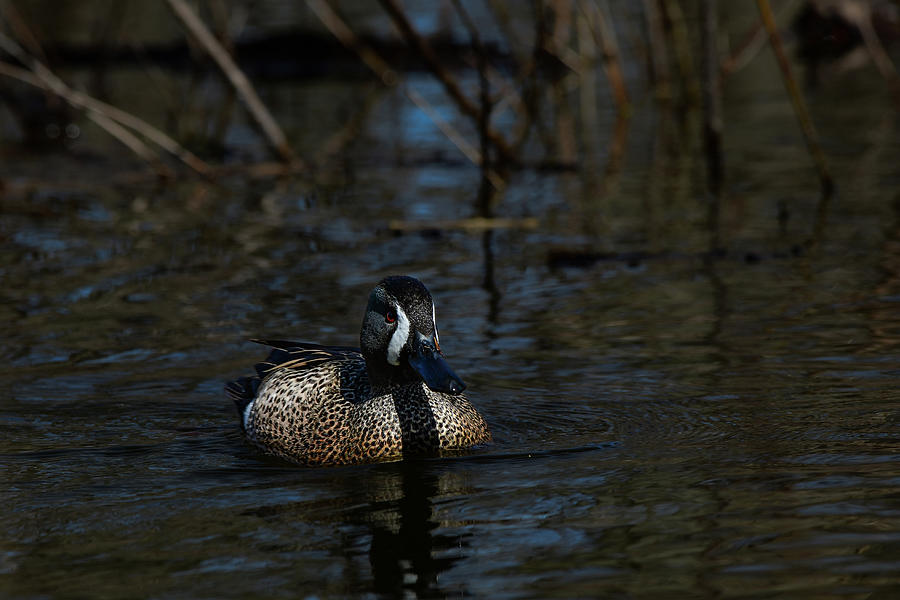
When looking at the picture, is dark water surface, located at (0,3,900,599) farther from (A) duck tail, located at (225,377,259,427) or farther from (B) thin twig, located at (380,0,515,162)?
(B) thin twig, located at (380,0,515,162)

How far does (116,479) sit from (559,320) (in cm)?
352

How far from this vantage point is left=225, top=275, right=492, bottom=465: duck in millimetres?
6625

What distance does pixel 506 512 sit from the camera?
5.83 metres

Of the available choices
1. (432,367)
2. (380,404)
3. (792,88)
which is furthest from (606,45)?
(432,367)

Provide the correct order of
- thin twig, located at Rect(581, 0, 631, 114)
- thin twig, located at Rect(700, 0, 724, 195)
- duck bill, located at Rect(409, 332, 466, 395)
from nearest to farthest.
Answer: duck bill, located at Rect(409, 332, 466, 395) → thin twig, located at Rect(700, 0, 724, 195) → thin twig, located at Rect(581, 0, 631, 114)

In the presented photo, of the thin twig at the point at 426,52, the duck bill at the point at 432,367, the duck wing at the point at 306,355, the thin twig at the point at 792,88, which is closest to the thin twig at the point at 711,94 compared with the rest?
the thin twig at the point at 792,88

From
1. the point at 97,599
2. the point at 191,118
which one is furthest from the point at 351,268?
the point at 191,118

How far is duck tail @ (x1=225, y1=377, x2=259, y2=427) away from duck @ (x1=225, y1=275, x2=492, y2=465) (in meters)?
0.16

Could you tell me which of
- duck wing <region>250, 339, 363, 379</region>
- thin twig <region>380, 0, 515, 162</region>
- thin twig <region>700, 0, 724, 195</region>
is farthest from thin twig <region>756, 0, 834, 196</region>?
duck wing <region>250, 339, 363, 379</region>

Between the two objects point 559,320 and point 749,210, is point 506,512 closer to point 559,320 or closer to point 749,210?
point 559,320

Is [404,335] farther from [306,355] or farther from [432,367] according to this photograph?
[306,355]

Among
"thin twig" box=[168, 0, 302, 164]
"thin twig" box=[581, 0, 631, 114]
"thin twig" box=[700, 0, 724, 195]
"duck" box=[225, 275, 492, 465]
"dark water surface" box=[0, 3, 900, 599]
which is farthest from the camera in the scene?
"thin twig" box=[581, 0, 631, 114]

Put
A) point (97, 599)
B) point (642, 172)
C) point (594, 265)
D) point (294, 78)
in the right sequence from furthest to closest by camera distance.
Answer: point (294, 78) < point (642, 172) < point (594, 265) < point (97, 599)

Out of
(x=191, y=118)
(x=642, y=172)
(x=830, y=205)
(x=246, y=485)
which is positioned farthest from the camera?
(x=191, y=118)
